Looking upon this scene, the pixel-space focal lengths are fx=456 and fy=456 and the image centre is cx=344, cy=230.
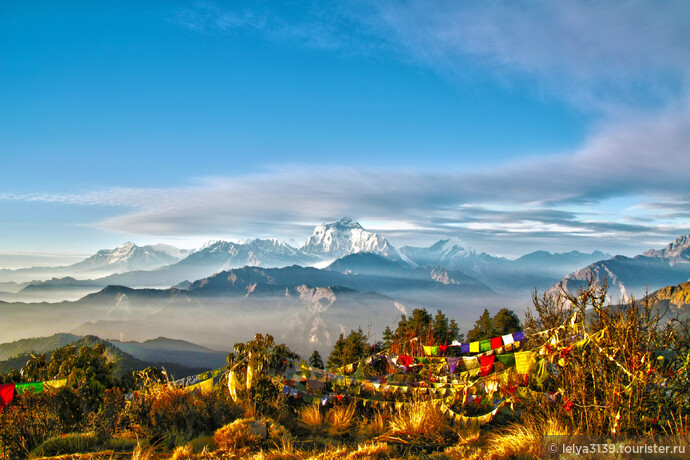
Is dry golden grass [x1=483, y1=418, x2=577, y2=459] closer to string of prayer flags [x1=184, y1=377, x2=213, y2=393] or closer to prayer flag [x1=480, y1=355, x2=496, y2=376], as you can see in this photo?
prayer flag [x1=480, y1=355, x2=496, y2=376]

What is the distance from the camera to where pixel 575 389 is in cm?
740

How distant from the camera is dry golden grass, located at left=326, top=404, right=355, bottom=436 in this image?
8766 mm

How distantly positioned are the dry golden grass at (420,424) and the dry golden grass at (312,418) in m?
1.50

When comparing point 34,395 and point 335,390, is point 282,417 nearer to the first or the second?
point 335,390

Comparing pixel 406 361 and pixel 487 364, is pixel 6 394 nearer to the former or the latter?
pixel 406 361

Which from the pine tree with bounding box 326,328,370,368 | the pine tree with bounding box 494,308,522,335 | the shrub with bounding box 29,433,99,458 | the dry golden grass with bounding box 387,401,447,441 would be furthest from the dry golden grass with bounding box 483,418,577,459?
the pine tree with bounding box 494,308,522,335

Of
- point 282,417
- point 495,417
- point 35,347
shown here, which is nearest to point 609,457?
point 495,417

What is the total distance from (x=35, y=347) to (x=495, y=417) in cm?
22101

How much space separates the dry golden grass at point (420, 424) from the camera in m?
8.16

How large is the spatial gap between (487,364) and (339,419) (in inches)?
161

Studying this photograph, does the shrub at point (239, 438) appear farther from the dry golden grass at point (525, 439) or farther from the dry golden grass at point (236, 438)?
the dry golden grass at point (525, 439)

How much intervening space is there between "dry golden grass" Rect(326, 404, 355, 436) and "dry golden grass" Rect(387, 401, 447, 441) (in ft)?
2.91

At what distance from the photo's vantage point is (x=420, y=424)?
8.26 m

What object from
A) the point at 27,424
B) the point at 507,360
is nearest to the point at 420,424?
the point at 507,360
